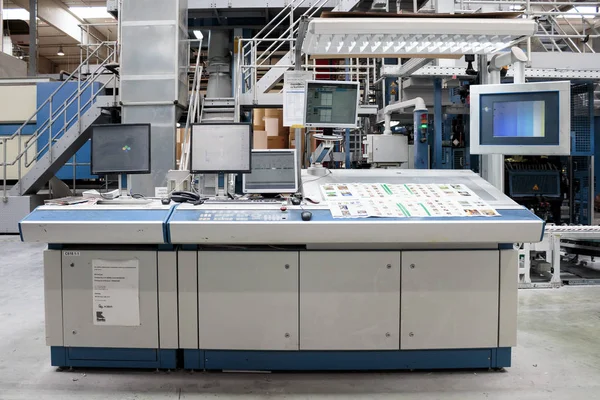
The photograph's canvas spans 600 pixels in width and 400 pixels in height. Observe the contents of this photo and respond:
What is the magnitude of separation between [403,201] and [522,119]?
41.2 inches

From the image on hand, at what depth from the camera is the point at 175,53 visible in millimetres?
6586

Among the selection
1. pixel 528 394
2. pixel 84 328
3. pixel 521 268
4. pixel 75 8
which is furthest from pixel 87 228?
pixel 75 8

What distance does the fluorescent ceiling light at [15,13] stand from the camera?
12504 mm

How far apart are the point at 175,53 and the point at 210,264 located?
4.78 meters

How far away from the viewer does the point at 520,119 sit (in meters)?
3.05

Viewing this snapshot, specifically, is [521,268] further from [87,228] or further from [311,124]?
[87,228]

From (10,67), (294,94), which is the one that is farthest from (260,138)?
(10,67)

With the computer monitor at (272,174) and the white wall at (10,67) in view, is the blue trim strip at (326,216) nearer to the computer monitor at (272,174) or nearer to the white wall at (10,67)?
the computer monitor at (272,174)

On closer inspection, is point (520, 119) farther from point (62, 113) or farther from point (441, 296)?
point (62, 113)

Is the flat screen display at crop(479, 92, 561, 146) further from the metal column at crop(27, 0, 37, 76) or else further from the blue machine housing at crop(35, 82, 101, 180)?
the metal column at crop(27, 0, 37, 76)

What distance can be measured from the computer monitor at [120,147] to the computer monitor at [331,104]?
108cm

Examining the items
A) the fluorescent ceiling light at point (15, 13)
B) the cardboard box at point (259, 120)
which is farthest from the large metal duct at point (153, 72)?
the fluorescent ceiling light at point (15, 13)

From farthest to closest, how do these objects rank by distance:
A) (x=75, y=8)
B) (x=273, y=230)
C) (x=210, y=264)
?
(x=75, y=8)
(x=210, y=264)
(x=273, y=230)

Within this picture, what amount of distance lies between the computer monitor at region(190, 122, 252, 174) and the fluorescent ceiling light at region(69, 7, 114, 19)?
37.3 feet
